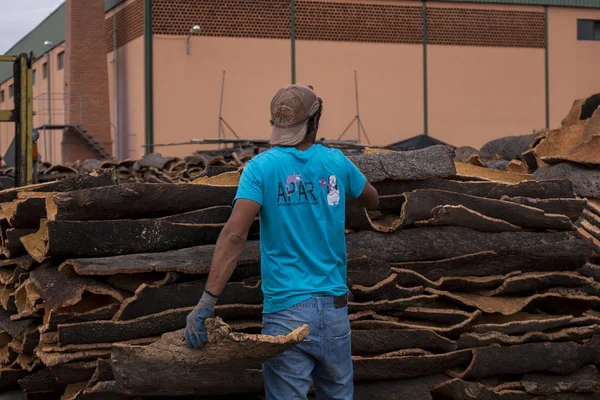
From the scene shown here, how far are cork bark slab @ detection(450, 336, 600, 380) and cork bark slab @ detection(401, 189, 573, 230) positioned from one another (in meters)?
0.77

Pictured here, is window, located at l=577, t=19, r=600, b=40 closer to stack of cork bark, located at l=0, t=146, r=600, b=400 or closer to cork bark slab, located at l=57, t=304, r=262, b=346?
stack of cork bark, located at l=0, t=146, r=600, b=400

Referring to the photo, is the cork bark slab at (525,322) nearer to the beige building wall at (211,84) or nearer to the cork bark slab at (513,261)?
the cork bark slab at (513,261)

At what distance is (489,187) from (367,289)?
1.31 meters

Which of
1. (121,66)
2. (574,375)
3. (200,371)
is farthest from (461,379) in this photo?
(121,66)

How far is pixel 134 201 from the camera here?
4.88m

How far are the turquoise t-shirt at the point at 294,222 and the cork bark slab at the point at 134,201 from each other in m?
1.14

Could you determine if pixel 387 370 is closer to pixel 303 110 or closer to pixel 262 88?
pixel 303 110

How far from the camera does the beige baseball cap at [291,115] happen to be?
4.02 metres

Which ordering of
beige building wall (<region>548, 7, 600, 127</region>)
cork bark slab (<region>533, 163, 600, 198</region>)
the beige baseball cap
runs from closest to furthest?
the beige baseball cap, cork bark slab (<region>533, 163, 600, 198</region>), beige building wall (<region>548, 7, 600, 127</region>)

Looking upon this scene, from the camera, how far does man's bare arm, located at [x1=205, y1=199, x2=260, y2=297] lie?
3.80 m

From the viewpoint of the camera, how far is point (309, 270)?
3.94 meters

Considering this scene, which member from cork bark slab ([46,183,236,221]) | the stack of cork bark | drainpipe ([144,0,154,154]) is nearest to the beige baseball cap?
the stack of cork bark

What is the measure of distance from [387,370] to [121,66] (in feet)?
82.5

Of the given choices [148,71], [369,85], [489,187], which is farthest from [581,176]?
[369,85]
